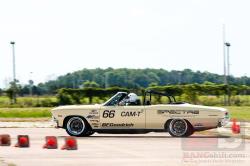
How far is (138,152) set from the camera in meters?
15.3

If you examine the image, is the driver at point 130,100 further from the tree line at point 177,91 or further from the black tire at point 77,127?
the tree line at point 177,91

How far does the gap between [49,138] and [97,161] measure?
3.61 m

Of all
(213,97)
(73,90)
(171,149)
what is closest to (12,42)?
(73,90)

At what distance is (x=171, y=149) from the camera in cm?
1602

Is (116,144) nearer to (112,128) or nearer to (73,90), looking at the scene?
(112,128)

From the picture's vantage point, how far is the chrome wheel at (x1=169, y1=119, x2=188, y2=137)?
65.8ft

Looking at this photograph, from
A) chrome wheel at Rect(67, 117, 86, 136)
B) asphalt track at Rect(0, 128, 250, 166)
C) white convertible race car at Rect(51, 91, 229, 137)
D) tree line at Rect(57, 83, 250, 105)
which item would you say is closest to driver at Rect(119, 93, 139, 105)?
white convertible race car at Rect(51, 91, 229, 137)

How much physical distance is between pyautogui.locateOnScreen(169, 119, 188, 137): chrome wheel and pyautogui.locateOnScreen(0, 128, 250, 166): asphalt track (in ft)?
1.28

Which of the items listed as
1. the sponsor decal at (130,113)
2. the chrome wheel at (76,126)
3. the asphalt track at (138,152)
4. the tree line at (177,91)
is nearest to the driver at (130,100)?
the sponsor decal at (130,113)

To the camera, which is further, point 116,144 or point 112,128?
point 112,128

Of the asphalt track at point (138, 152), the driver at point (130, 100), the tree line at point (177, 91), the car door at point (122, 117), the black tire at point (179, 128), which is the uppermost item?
the tree line at point (177, 91)

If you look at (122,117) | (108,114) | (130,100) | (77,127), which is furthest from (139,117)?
(77,127)

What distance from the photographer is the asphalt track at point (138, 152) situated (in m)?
13.3

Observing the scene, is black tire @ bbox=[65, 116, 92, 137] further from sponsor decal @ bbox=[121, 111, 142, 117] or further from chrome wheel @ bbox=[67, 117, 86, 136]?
sponsor decal @ bbox=[121, 111, 142, 117]
